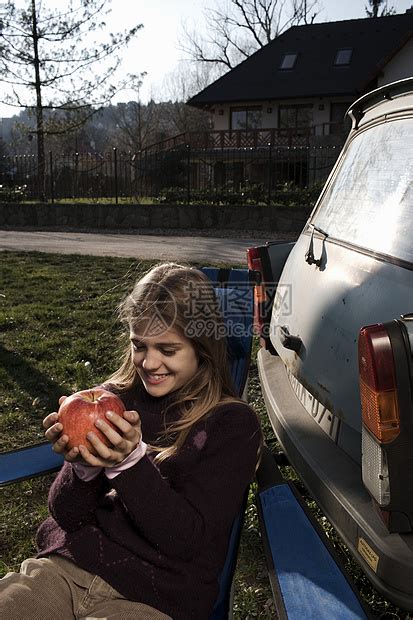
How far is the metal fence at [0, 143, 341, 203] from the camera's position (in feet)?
65.0

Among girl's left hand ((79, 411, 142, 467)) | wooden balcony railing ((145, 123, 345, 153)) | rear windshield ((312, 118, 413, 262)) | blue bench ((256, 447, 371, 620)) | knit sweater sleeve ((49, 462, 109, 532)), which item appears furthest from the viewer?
wooden balcony railing ((145, 123, 345, 153))

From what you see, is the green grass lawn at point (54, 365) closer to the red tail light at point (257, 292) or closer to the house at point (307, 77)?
the red tail light at point (257, 292)

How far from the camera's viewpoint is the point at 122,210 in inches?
774

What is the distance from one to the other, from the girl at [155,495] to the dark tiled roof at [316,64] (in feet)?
114

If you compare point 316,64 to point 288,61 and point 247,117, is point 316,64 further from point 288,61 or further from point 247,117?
point 247,117

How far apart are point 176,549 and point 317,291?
129 cm

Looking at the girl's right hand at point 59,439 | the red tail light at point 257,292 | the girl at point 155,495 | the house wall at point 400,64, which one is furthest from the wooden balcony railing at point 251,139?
the girl's right hand at point 59,439

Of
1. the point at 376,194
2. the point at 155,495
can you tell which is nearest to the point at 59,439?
the point at 155,495

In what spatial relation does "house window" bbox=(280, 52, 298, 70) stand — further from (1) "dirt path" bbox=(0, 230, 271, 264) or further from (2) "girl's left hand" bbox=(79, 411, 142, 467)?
(2) "girl's left hand" bbox=(79, 411, 142, 467)

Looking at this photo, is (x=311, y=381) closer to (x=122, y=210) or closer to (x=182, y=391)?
(x=182, y=391)

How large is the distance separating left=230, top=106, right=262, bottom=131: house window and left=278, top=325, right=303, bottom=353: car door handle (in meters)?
36.2

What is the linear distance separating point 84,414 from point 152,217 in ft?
58.4

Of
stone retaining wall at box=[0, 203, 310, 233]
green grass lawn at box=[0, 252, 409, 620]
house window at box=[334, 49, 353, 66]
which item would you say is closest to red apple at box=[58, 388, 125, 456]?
green grass lawn at box=[0, 252, 409, 620]

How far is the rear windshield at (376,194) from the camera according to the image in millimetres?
2502
